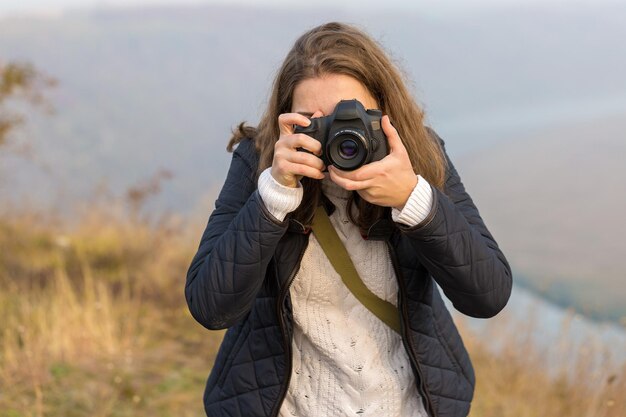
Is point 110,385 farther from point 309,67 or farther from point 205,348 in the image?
point 309,67

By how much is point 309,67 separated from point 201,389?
220 centimetres

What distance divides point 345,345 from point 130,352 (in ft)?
6.56

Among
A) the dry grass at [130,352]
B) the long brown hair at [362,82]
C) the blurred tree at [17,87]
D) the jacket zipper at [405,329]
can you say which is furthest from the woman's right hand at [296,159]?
the blurred tree at [17,87]

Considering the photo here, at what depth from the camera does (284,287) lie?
4.15 ft

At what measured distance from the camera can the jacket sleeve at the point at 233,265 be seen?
1.21 metres

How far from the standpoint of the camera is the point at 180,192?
267 inches

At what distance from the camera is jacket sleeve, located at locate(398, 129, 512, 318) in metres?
1.17

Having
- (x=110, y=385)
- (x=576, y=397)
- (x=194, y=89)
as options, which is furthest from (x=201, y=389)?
(x=194, y=89)

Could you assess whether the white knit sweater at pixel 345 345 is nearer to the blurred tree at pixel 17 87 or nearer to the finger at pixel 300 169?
the finger at pixel 300 169

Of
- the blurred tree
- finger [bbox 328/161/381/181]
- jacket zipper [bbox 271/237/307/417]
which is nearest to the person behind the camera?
finger [bbox 328/161/381/181]

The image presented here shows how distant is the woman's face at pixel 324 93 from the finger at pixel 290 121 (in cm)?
5

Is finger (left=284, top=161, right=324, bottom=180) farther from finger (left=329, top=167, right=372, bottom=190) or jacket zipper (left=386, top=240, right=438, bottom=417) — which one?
jacket zipper (left=386, top=240, right=438, bottom=417)

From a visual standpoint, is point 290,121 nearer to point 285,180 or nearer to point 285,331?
point 285,180

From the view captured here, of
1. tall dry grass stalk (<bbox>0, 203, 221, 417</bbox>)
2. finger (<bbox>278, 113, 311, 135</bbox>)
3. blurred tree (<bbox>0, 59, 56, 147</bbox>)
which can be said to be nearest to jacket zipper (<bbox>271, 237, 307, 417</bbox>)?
finger (<bbox>278, 113, 311, 135</bbox>)
